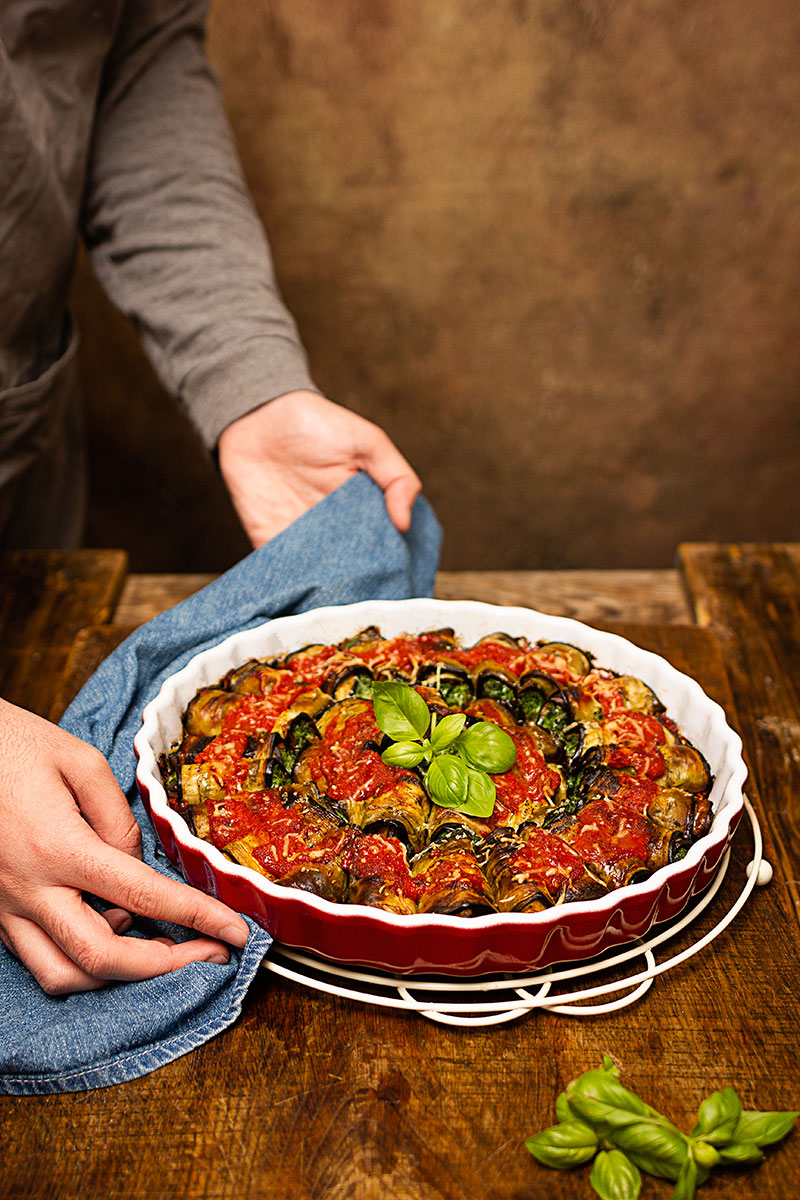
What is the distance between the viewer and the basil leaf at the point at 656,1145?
34.7 inches

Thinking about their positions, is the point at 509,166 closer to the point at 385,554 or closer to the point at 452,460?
the point at 452,460

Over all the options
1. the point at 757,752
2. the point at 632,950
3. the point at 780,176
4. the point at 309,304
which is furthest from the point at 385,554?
the point at 780,176

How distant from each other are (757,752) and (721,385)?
239 centimetres

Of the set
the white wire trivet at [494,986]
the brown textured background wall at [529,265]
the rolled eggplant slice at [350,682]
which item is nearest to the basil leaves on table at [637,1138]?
the white wire trivet at [494,986]

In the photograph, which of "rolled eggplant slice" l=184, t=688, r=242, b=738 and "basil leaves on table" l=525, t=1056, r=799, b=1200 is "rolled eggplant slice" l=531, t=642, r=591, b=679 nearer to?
"rolled eggplant slice" l=184, t=688, r=242, b=738

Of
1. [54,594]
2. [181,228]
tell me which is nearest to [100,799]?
[54,594]

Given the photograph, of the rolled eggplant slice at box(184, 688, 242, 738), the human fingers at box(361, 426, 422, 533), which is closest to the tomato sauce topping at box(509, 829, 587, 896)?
the rolled eggplant slice at box(184, 688, 242, 738)

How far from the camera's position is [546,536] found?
3816 mm

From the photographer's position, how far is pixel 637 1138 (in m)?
0.89

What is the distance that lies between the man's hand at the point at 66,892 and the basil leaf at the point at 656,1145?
1.44 ft

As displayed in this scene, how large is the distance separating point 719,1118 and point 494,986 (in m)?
0.25

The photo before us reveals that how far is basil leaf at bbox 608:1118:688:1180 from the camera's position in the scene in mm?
882

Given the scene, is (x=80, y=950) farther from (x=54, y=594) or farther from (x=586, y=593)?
(x=586, y=593)

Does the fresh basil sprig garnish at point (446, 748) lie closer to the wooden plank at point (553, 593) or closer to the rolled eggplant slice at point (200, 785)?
the rolled eggplant slice at point (200, 785)
